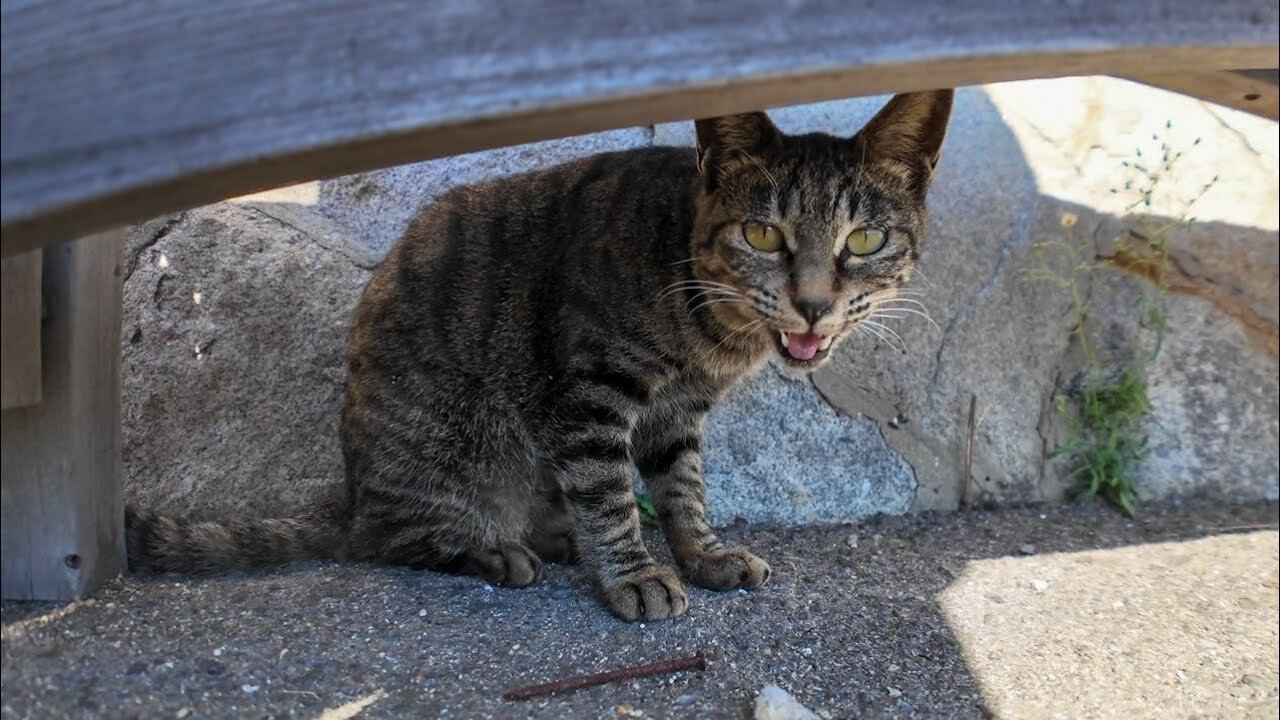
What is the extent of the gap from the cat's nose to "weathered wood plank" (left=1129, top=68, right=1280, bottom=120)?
1.30m

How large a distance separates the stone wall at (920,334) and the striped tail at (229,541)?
1.26 feet

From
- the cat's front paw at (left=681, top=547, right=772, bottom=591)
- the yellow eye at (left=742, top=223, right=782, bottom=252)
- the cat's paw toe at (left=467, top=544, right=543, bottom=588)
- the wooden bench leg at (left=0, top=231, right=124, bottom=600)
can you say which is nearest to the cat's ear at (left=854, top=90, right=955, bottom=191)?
the yellow eye at (left=742, top=223, right=782, bottom=252)

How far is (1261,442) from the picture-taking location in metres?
4.16

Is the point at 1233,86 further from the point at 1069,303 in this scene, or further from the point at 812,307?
the point at 812,307

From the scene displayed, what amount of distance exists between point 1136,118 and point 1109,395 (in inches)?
48.2

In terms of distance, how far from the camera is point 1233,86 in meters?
3.04

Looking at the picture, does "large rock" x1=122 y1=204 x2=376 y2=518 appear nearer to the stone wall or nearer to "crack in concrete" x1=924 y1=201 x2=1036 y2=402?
the stone wall

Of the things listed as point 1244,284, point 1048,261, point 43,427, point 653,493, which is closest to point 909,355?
point 1048,261

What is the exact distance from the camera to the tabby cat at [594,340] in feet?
8.37

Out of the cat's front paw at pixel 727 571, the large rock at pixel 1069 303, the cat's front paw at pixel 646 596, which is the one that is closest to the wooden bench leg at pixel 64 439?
the cat's front paw at pixel 646 596

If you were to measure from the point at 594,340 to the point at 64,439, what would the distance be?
125 centimetres

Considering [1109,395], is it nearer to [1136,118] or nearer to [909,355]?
[909,355]

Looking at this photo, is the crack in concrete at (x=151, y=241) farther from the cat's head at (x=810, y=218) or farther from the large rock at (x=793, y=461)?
the large rock at (x=793, y=461)

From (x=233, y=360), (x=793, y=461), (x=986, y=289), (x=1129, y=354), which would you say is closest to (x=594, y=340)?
(x=793, y=461)
